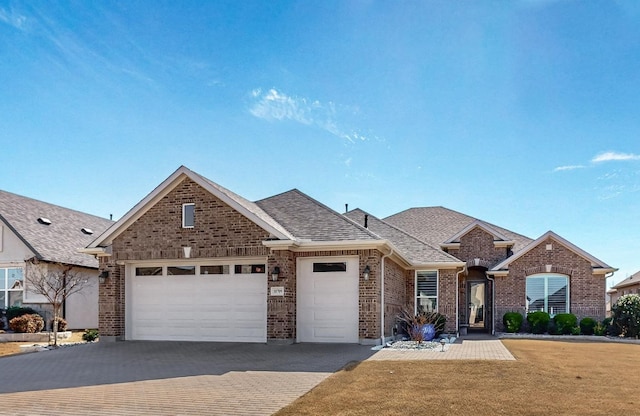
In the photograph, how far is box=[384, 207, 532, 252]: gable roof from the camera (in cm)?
2627

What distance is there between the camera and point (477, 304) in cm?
2675

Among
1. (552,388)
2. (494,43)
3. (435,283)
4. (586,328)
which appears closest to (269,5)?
(494,43)

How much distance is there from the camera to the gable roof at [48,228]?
23750 mm

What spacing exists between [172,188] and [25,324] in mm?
9474

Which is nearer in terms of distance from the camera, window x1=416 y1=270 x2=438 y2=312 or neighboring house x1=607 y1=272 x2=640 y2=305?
window x1=416 y1=270 x2=438 y2=312

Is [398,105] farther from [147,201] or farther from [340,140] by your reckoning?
[147,201]

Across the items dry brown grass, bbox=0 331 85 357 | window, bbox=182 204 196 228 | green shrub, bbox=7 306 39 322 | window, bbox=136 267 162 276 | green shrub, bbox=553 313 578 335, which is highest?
window, bbox=182 204 196 228

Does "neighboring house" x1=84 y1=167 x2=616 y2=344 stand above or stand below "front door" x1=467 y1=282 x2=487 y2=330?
above

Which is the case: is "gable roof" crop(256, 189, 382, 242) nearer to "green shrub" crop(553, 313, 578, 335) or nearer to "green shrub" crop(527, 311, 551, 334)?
"green shrub" crop(527, 311, 551, 334)

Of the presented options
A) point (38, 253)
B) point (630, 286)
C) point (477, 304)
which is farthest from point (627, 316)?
point (38, 253)

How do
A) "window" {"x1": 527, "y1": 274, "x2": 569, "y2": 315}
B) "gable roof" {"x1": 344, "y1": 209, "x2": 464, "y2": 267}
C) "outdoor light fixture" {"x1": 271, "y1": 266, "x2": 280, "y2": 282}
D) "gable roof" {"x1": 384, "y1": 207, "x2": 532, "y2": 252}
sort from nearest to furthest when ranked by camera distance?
1. "outdoor light fixture" {"x1": 271, "y1": 266, "x2": 280, "y2": 282}
2. "gable roof" {"x1": 344, "y1": 209, "x2": 464, "y2": 267}
3. "window" {"x1": 527, "y1": 274, "x2": 569, "y2": 315}
4. "gable roof" {"x1": 384, "y1": 207, "x2": 532, "y2": 252}

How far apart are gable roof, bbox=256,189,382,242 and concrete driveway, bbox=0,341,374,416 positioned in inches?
124

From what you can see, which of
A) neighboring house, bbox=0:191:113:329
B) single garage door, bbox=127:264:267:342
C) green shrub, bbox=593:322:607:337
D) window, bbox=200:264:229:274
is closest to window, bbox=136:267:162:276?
single garage door, bbox=127:264:267:342

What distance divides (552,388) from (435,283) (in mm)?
12342
